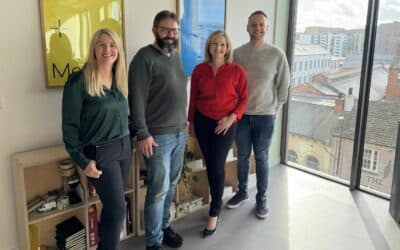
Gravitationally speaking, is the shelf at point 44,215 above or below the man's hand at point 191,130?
below

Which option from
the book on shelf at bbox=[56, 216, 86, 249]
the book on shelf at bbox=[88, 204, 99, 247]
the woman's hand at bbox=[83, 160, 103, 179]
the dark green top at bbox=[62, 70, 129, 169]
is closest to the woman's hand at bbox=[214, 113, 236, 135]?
the dark green top at bbox=[62, 70, 129, 169]

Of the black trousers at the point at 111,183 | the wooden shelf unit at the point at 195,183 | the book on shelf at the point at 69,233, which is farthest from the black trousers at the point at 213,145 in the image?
the book on shelf at the point at 69,233

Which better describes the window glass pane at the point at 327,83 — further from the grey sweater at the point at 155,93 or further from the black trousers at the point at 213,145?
the grey sweater at the point at 155,93

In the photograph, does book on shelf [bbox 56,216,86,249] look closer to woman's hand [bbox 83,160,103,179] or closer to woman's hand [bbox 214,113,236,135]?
woman's hand [bbox 83,160,103,179]

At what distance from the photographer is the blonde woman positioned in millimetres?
1661

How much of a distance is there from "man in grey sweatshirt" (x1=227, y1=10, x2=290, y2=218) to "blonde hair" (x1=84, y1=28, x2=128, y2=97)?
1.15m

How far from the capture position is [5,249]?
208 cm

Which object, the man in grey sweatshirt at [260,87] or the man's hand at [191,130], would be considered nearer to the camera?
the man's hand at [191,130]

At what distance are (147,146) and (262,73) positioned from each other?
1.14 m

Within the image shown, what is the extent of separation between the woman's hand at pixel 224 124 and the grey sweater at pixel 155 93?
30 centimetres

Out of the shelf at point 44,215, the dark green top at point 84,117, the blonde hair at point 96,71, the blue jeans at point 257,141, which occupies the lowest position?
the shelf at point 44,215

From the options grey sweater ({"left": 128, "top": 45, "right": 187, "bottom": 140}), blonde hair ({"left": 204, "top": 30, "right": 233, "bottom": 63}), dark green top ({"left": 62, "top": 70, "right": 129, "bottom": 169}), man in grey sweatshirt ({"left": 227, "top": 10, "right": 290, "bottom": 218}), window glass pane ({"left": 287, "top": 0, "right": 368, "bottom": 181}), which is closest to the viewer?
dark green top ({"left": 62, "top": 70, "right": 129, "bottom": 169})

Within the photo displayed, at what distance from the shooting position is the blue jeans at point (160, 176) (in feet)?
6.76

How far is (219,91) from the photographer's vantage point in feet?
7.51
